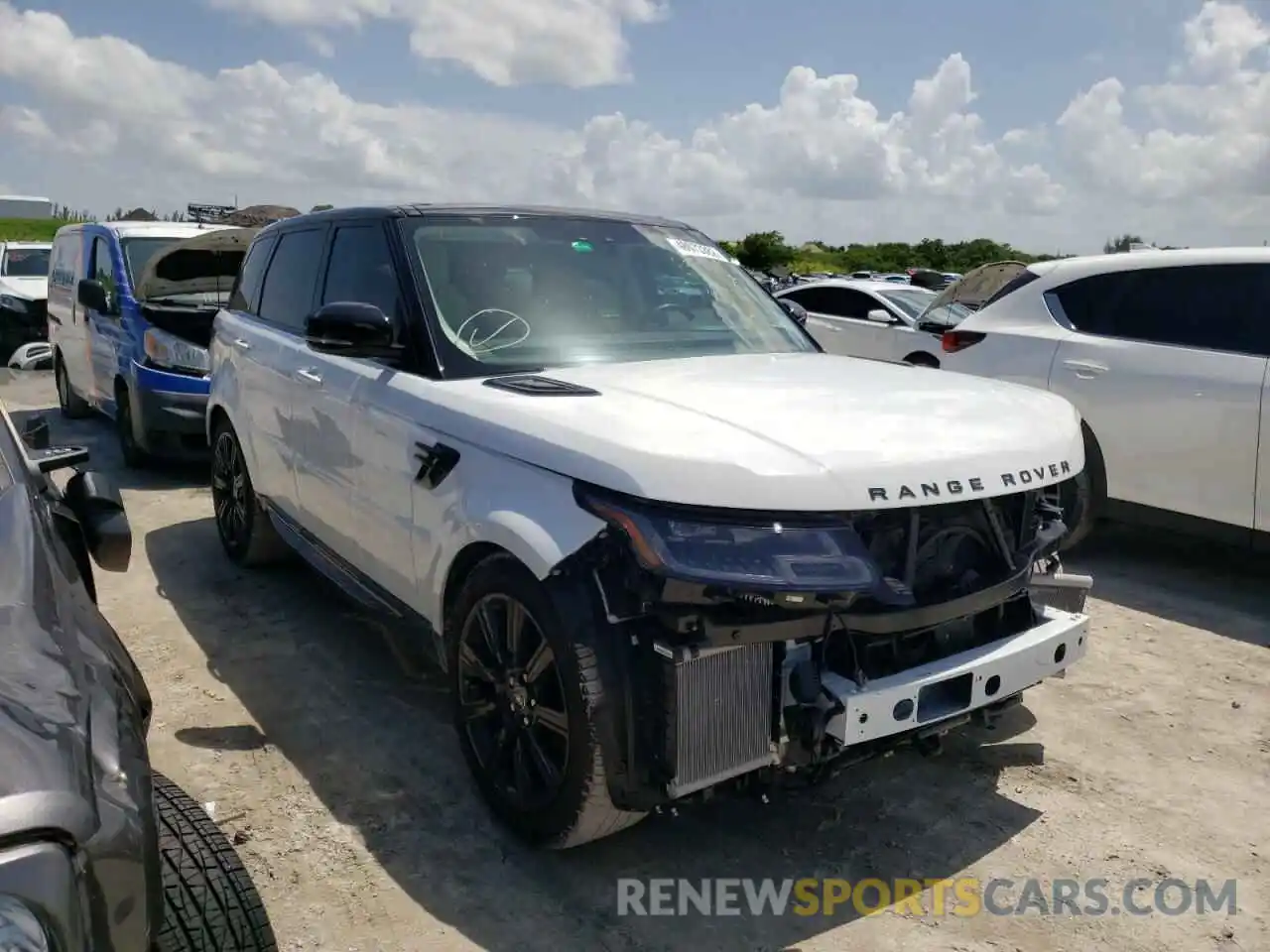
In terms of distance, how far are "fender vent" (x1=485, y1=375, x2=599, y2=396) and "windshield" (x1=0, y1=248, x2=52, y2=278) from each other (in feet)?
50.2

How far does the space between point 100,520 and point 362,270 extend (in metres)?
1.65

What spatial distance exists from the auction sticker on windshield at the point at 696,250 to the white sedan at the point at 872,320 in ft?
12.5

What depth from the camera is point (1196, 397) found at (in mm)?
5312

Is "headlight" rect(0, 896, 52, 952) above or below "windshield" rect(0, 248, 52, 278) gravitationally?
below

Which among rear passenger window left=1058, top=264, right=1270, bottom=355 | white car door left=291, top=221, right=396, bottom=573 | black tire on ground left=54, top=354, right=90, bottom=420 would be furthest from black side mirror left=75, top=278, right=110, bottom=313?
rear passenger window left=1058, top=264, right=1270, bottom=355

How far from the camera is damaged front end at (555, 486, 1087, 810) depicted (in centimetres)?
246

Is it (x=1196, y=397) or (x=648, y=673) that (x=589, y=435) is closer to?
(x=648, y=673)

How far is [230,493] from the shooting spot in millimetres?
5637

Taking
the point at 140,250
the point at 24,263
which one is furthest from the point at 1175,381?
the point at 24,263

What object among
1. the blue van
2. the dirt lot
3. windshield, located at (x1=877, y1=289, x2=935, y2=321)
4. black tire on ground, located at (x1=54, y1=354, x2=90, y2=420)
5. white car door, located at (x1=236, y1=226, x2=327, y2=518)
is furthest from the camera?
→ black tire on ground, located at (x1=54, y1=354, x2=90, y2=420)

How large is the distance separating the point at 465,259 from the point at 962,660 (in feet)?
7.09

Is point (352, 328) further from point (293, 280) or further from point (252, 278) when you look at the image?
point (252, 278)

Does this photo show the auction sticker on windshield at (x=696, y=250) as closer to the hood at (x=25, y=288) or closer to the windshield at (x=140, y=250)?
the windshield at (x=140, y=250)

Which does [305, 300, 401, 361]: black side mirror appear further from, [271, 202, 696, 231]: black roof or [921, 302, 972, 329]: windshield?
[921, 302, 972, 329]: windshield
